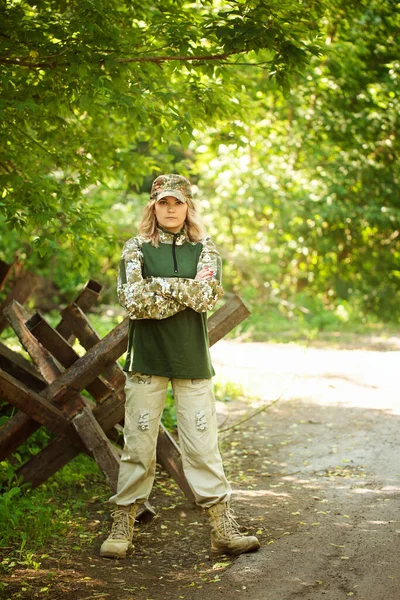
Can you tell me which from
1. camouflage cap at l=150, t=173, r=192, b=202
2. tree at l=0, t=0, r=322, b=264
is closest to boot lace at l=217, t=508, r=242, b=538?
camouflage cap at l=150, t=173, r=192, b=202

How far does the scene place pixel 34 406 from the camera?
4.59 metres

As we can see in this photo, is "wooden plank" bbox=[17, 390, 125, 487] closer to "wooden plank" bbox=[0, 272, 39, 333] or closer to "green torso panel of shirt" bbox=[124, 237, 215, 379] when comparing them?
"green torso panel of shirt" bbox=[124, 237, 215, 379]

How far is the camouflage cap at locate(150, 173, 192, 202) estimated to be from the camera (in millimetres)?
4043

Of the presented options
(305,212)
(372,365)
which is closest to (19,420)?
(372,365)

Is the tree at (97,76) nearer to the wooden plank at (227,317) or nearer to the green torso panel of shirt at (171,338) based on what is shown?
the green torso panel of shirt at (171,338)

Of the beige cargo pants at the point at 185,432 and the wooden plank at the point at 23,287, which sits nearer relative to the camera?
the beige cargo pants at the point at 185,432

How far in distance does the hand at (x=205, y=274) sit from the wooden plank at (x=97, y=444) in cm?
133

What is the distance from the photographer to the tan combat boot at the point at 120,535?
3.95m

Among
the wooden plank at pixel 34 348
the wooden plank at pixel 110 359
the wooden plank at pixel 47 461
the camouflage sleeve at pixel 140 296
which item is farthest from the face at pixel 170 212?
the wooden plank at pixel 47 461

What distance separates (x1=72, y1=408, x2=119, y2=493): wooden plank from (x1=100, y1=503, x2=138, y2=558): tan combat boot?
1.19ft

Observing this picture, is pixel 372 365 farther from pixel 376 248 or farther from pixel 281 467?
pixel 376 248

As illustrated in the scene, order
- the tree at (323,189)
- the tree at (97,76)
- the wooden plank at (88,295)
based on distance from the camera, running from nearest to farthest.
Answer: the tree at (97,76), the wooden plank at (88,295), the tree at (323,189)

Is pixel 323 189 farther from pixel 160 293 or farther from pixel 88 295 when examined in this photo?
pixel 160 293

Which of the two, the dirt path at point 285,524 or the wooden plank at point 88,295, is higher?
the wooden plank at point 88,295
